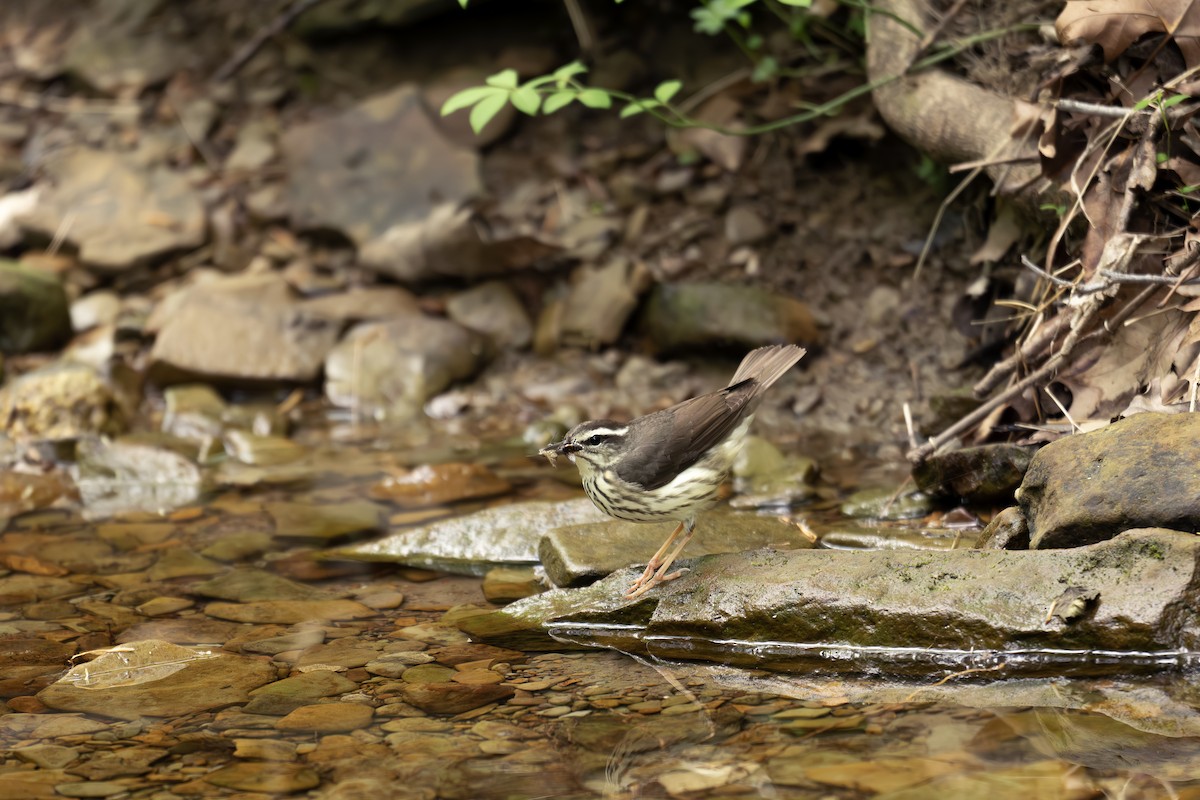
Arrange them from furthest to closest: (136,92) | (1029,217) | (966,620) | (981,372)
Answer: (136,92), (981,372), (1029,217), (966,620)

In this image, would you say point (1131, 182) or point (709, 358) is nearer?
point (1131, 182)

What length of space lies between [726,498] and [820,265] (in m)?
2.43

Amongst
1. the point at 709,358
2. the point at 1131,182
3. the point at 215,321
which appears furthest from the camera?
the point at 215,321

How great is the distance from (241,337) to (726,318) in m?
3.61

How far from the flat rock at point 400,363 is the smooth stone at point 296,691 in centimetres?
413

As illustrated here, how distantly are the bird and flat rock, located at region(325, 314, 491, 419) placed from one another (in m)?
3.70

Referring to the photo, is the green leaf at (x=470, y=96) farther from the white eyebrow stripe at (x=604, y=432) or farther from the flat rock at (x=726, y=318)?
the flat rock at (x=726, y=318)

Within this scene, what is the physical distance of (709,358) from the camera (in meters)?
7.96

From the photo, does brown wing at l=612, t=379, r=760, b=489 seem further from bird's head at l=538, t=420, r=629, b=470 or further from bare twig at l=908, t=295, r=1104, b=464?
bare twig at l=908, t=295, r=1104, b=464

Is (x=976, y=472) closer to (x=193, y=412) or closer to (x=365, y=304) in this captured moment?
(x=365, y=304)

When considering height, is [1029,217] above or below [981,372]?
above

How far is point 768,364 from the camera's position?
5.18 m

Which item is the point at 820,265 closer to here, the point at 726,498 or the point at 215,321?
the point at 726,498

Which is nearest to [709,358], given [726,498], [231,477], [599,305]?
[599,305]
